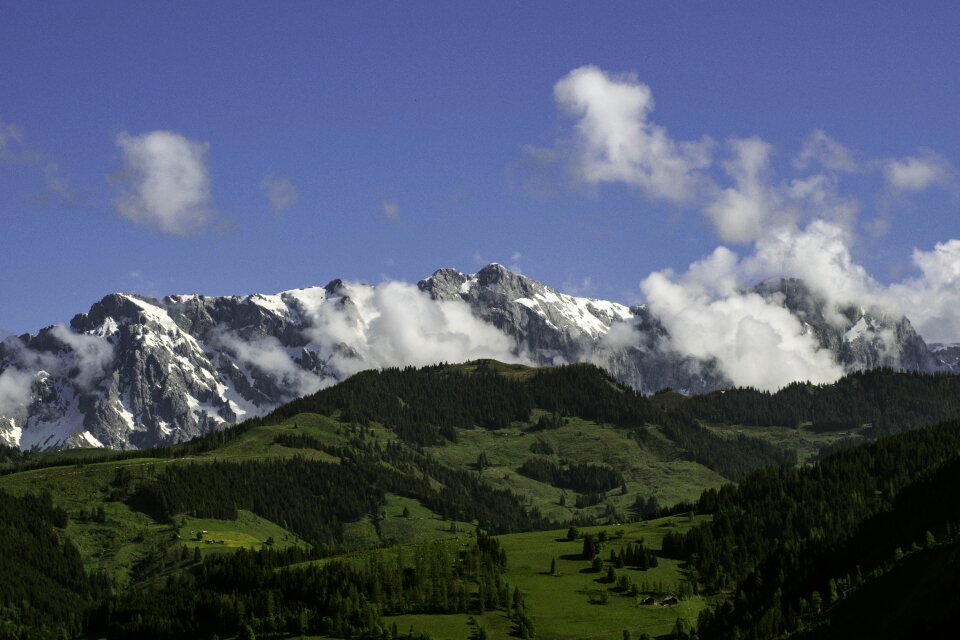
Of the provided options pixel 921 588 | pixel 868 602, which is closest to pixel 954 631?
pixel 921 588

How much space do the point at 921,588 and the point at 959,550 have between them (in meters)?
7.44

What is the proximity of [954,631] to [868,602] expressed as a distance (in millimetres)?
37785

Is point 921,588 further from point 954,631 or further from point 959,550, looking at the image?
point 954,631

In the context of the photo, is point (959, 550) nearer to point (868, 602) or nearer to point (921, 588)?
point (921, 588)

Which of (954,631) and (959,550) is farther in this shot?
(959,550)

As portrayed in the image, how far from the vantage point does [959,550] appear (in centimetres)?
17988

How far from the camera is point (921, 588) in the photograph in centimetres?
18150

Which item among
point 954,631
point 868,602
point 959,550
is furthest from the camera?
point 868,602

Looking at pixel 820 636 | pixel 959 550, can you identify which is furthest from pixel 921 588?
pixel 820 636

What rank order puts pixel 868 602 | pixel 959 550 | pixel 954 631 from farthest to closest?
pixel 868 602, pixel 959 550, pixel 954 631

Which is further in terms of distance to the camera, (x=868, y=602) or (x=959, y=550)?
(x=868, y=602)

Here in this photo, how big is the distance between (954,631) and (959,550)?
77.2 ft

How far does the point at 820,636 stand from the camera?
7776 inches

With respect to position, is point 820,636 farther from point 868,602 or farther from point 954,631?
point 954,631
